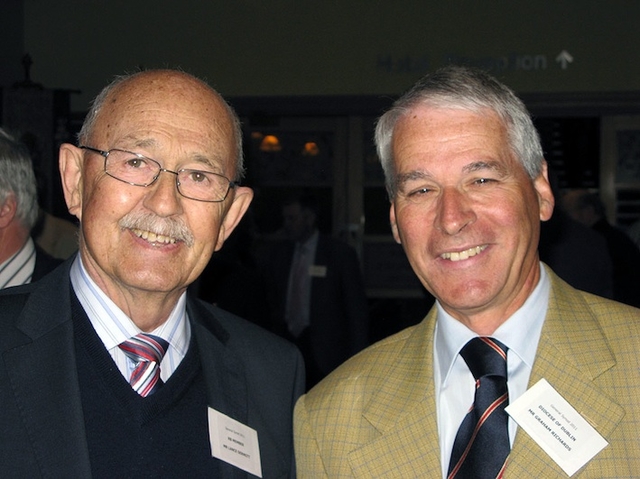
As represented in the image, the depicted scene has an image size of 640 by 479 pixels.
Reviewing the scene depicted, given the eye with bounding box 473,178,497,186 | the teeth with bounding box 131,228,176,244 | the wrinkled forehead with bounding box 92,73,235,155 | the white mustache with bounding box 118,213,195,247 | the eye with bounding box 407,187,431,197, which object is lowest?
the teeth with bounding box 131,228,176,244

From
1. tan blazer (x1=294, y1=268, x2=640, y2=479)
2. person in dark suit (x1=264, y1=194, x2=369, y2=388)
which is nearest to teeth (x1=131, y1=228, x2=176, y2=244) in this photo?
tan blazer (x1=294, y1=268, x2=640, y2=479)

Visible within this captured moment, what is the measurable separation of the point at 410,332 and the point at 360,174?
23.4 ft

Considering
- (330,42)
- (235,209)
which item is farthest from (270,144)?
(235,209)

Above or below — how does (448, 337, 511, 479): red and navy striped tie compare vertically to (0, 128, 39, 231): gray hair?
below

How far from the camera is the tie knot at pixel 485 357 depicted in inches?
73.2

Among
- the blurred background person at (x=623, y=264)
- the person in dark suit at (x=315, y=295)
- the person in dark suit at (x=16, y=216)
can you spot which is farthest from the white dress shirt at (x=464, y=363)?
the person in dark suit at (x=315, y=295)

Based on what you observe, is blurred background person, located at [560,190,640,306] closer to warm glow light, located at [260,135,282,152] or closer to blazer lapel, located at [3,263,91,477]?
blazer lapel, located at [3,263,91,477]

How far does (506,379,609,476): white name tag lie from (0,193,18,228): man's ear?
193 centimetres

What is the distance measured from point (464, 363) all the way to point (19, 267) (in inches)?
67.9

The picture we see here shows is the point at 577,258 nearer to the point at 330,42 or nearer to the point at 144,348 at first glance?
the point at 144,348

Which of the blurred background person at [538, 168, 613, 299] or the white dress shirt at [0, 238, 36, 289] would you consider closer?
the white dress shirt at [0, 238, 36, 289]

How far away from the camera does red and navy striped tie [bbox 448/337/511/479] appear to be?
177 centimetres

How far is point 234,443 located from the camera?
1996 millimetres

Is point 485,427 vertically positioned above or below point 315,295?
above
